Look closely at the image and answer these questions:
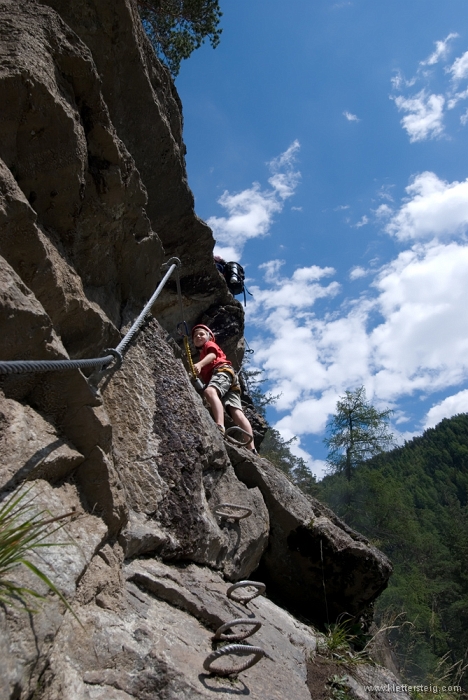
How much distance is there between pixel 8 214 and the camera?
2881mm

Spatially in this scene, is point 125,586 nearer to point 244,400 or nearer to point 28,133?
point 28,133

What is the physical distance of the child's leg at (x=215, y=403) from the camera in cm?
622

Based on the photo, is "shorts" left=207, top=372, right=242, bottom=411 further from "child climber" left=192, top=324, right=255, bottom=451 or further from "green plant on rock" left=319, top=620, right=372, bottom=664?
"green plant on rock" left=319, top=620, right=372, bottom=664

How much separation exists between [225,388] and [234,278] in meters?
4.83

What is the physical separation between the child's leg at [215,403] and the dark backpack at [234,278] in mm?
4915

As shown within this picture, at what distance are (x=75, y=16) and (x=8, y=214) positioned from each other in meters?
3.30

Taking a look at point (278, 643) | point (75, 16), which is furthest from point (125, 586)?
point (75, 16)

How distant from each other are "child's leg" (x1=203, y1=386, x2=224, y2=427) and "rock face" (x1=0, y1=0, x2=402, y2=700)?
0.59 meters

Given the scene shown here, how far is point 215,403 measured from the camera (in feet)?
20.7

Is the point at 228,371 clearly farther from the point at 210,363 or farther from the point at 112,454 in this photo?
the point at 112,454

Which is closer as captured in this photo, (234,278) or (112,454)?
(112,454)

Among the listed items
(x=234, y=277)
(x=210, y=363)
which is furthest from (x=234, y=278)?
(x=210, y=363)

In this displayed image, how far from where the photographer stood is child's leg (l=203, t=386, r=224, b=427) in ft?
20.4
